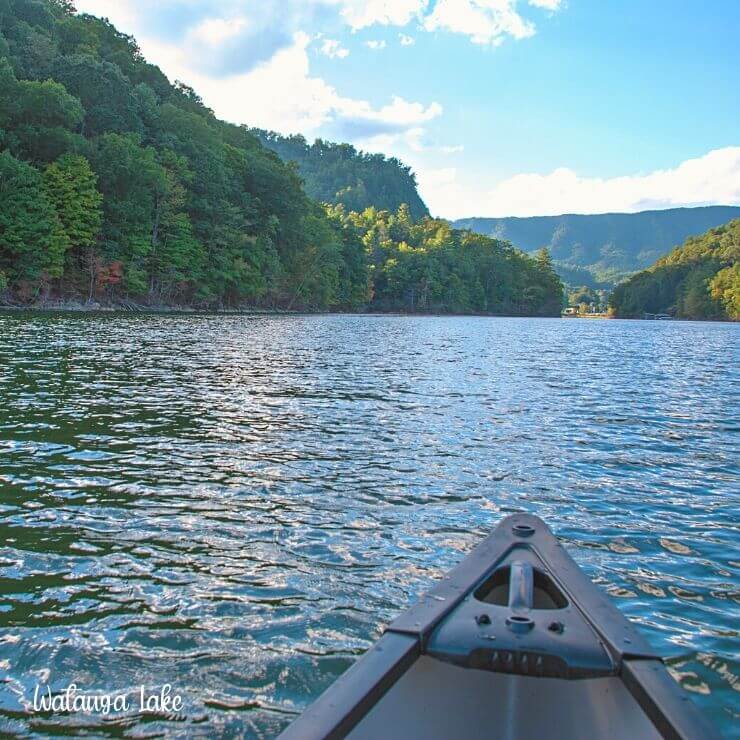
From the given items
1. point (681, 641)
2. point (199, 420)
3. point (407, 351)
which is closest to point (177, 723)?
point (681, 641)

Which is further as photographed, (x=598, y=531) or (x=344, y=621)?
(x=598, y=531)

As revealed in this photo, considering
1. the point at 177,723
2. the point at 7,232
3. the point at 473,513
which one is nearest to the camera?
the point at 177,723

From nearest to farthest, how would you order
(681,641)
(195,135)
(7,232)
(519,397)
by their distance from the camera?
(681,641) < (519,397) < (7,232) < (195,135)

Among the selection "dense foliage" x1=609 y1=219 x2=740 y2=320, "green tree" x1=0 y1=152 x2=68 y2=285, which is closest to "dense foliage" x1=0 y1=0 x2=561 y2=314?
"green tree" x1=0 y1=152 x2=68 y2=285

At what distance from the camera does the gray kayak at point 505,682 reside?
8.92 ft

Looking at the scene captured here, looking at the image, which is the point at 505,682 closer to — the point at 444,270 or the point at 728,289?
the point at 444,270

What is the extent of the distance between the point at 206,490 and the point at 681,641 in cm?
565

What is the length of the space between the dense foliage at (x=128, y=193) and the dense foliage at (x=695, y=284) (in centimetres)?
9911

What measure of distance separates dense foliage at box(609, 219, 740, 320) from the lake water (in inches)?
6366

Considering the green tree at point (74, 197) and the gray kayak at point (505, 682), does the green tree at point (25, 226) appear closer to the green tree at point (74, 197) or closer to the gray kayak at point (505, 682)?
the green tree at point (74, 197)

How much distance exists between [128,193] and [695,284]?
502 ft

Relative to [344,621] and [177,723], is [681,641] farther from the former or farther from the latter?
[177,723]

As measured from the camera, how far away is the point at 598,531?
23.6 ft

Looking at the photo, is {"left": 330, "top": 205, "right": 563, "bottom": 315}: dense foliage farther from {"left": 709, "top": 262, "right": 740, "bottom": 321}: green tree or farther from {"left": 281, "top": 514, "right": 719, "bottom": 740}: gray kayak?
{"left": 281, "top": 514, "right": 719, "bottom": 740}: gray kayak
